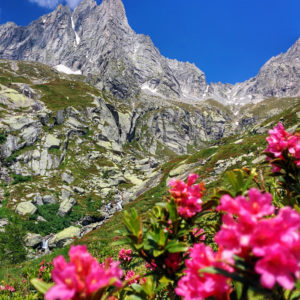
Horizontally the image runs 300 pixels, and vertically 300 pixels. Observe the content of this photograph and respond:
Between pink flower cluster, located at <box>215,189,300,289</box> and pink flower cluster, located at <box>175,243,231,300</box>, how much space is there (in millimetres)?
188

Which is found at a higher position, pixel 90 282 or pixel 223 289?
pixel 90 282

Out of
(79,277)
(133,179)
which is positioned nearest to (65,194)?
(133,179)

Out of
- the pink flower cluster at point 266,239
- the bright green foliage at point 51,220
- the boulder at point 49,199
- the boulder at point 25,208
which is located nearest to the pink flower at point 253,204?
the pink flower cluster at point 266,239

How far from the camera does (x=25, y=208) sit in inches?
1195

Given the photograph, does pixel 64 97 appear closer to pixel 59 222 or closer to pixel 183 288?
pixel 59 222

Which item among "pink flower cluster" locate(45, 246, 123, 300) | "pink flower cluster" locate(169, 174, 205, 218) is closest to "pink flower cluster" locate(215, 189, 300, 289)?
"pink flower cluster" locate(45, 246, 123, 300)

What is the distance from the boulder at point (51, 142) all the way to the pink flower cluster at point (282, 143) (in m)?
55.5

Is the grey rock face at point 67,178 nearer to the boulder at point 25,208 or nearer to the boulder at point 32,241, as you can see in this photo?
the boulder at point 25,208

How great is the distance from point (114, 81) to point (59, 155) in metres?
122

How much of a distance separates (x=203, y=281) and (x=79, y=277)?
732mm

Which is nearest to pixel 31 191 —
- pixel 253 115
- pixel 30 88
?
pixel 30 88

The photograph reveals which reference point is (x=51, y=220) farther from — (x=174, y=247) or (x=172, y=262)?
(x=174, y=247)

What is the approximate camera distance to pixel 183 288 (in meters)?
1.36

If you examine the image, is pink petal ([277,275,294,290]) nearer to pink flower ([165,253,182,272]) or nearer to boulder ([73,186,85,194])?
pink flower ([165,253,182,272])
